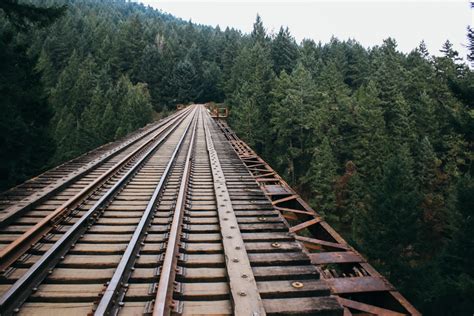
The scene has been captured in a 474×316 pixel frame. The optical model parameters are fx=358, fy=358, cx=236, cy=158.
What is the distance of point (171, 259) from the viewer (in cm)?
427

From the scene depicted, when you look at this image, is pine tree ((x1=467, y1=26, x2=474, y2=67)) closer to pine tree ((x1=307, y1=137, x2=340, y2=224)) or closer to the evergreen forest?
the evergreen forest

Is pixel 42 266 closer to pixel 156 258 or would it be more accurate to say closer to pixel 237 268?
pixel 156 258

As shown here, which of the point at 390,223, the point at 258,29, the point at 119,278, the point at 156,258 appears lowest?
the point at 390,223

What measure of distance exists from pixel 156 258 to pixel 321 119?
45836 mm

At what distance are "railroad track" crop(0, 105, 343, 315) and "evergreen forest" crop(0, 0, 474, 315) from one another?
7.60 metres

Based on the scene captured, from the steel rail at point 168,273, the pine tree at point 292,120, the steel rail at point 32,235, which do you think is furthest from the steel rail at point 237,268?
the pine tree at point 292,120

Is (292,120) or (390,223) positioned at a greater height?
(292,120)

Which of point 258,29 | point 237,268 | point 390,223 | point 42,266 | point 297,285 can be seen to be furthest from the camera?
point 258,29

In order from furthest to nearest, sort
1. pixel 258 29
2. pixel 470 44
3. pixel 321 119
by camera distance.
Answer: pixel 258 29, pixel 321 119, pixel 470 44

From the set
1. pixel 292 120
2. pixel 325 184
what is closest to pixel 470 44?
pixel 325 184

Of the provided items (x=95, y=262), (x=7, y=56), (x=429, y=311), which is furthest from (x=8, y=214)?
(x=429, y=311)

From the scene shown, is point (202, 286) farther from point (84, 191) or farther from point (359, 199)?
point (359, 199)

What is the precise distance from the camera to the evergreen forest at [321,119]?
1697 cm

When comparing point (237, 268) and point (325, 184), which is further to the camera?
point (325, 184)
